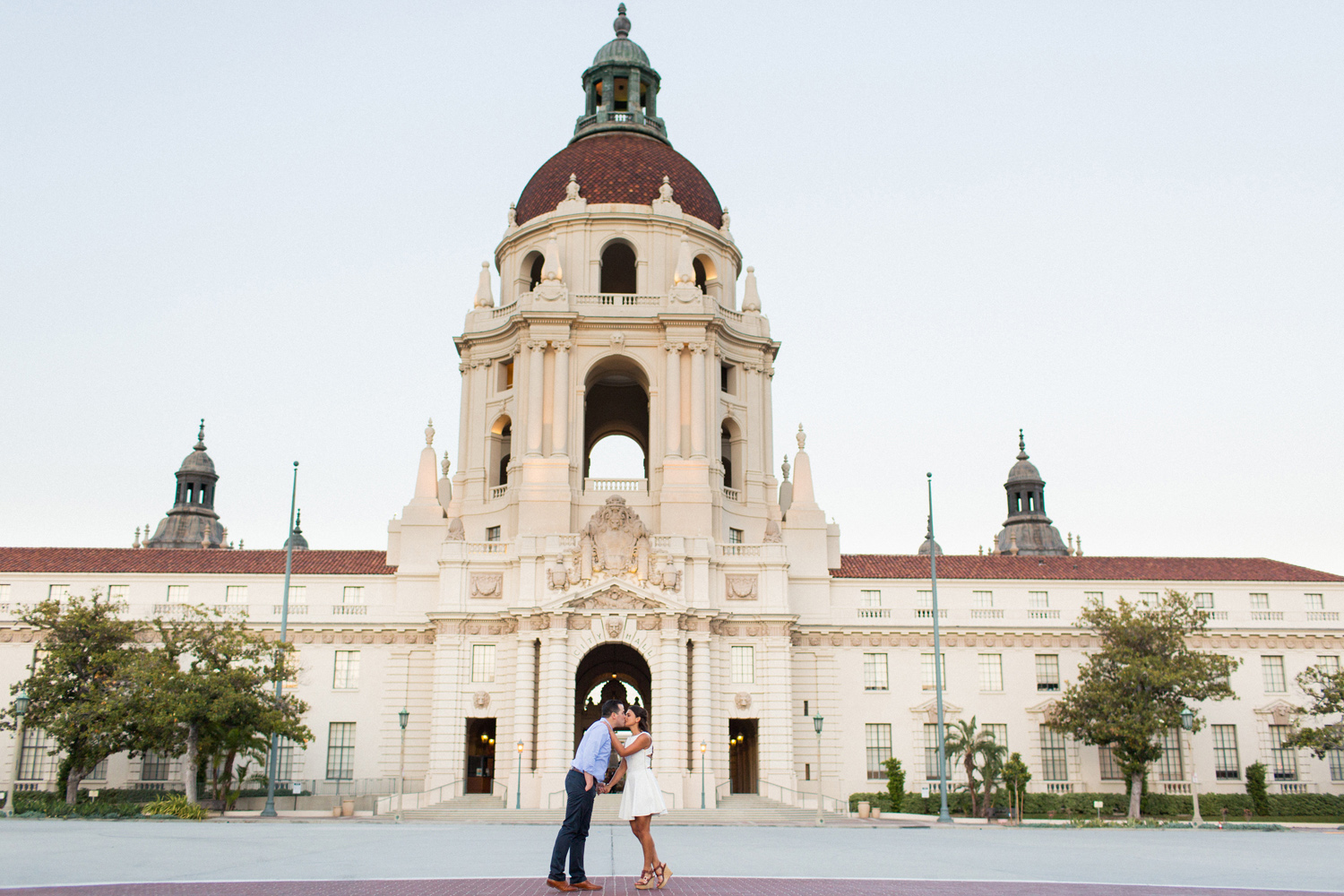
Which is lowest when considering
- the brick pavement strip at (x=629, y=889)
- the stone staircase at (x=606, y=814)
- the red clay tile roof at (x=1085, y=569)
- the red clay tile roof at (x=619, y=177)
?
the stone staircase at (x=606, y=814)

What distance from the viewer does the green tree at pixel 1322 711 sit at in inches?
2111

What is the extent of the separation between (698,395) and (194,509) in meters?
60.7

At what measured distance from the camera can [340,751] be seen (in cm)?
5762

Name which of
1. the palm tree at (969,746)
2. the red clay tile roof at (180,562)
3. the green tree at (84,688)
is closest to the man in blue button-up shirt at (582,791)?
the green tree at (84,688)

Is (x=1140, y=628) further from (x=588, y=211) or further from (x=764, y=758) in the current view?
(x=588, y=211)

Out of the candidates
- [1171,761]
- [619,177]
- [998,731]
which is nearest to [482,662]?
[998,731]

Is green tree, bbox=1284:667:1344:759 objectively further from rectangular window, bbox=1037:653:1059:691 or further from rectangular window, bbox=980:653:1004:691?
rectangular window, bbox=980:653:1004:691

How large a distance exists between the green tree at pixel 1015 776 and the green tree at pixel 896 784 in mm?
4567

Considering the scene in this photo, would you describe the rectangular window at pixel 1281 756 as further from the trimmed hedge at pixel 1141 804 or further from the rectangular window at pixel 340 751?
the rectangular window at pixel 340 751

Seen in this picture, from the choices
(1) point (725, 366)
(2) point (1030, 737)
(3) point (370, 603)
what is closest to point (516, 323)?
(1) point (725, 366)

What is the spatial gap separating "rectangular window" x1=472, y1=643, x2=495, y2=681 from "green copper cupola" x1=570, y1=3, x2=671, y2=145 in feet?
108

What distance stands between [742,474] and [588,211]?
17.5 meters

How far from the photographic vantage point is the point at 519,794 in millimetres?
51250

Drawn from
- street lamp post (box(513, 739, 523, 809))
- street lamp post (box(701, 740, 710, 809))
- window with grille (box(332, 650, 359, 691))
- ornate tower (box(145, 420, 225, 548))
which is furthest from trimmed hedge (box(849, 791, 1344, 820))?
ornate tower (box(145, 420, 225, 548))
